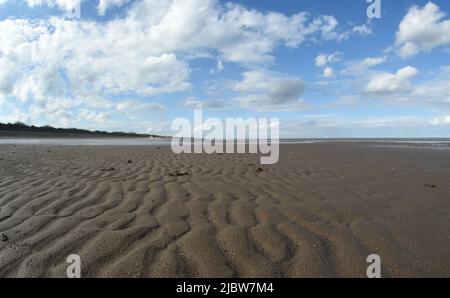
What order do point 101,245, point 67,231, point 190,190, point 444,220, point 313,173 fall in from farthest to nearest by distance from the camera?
point 313,173
point 190,190
point 444,220
point 67,231
point 101,245

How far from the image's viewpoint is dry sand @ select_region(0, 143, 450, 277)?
8.79 ft

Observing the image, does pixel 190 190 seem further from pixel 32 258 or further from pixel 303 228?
pixel 32 258

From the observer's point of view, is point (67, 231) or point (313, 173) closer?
point (67, 231)

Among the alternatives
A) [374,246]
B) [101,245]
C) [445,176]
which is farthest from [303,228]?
[445,176]

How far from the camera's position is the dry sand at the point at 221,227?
2.68 m

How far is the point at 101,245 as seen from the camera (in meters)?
3.03

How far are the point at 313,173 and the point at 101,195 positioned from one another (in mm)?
5165

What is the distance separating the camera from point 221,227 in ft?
11.7

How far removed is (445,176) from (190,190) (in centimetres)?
618

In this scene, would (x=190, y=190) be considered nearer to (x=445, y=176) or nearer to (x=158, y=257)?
(x=158, y=257)

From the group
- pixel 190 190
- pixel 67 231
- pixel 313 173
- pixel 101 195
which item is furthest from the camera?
pixel 313 173
